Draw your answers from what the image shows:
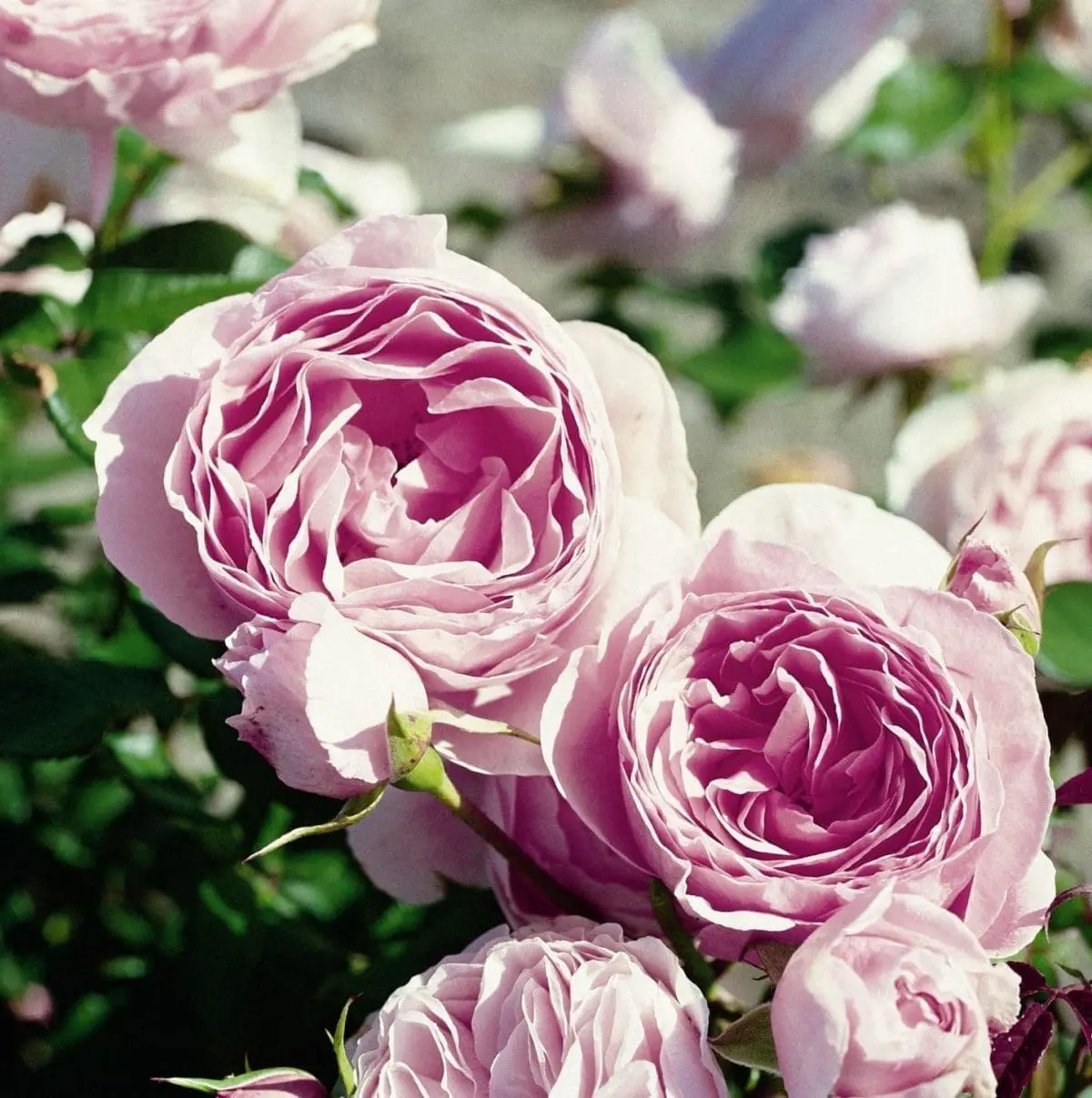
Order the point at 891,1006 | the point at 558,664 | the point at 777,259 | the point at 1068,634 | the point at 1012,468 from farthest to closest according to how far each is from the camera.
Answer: the point at 777,259
the point at 1012,468
the point at 1068,634
the point at 558,664
the point at 891,1006

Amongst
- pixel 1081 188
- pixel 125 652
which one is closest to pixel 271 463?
pixel 125 652

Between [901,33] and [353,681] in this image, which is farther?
[901,33]

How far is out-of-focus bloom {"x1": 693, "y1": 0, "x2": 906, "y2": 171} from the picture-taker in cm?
87

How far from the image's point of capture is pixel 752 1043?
378mm

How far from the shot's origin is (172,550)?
443 millimetres

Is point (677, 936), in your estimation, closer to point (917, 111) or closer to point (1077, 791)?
point (1077, 791)

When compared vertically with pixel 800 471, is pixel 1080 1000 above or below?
above

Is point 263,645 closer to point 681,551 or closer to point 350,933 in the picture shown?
point 681,551

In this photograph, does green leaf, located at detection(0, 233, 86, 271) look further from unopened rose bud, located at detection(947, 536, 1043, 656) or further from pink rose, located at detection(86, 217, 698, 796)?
unopened rose bud, located at detection(947, 536, 1043, 656)

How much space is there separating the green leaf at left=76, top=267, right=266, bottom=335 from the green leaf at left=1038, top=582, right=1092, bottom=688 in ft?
1.21

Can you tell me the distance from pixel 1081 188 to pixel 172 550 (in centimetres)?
79

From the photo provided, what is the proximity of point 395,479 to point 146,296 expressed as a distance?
218mm

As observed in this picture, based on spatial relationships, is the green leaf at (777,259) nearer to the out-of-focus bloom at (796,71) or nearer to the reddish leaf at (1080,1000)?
the out-of-focus bloom at (796,71)

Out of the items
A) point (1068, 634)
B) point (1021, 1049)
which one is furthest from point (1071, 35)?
point (1021, 1049)
